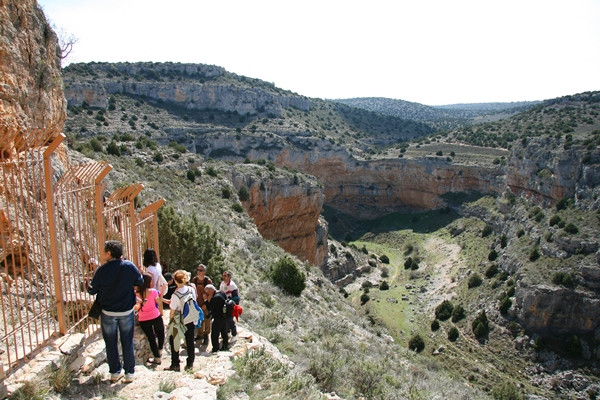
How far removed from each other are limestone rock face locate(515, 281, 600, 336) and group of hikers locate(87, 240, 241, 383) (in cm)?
2241

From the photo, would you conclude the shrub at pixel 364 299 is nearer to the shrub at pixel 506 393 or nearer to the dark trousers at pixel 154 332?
the shrub at pixel 506 393

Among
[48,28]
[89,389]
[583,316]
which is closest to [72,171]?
[89,389]

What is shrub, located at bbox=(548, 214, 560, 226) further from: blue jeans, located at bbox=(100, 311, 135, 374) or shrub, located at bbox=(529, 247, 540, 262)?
blue jeans, located at bbox=(100, 311, 135, 374)

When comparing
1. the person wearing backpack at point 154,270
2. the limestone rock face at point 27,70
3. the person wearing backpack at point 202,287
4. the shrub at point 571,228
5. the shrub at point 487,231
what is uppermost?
the limestone rock face at point 27,70

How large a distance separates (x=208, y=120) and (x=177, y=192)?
38915 mm

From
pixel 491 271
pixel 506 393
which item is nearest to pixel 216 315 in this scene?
pixel 506 393

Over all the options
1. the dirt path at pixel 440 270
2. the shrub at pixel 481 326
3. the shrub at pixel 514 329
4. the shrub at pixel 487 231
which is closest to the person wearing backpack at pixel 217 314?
the shrub at pixel 481 326

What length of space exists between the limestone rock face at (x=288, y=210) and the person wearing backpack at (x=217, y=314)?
2182cm

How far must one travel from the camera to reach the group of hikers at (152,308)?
4.73 meters

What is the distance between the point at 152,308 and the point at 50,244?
1.53m

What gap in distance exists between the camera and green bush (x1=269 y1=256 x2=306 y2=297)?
1425 cm

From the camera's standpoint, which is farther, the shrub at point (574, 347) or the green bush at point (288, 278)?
the shrub at point (574, 347)

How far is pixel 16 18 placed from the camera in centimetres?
852

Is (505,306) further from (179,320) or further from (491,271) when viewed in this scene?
(179,320)
